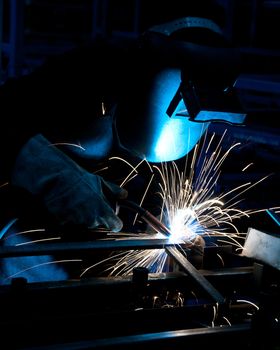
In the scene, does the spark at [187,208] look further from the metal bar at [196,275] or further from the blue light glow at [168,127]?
the blue light glow at [168,127]

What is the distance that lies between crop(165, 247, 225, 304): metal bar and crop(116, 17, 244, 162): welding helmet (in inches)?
18.9

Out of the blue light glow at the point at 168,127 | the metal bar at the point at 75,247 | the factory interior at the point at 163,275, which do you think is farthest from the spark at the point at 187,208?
the blue light glow at the point at 168,127

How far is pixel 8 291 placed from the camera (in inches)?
66.8

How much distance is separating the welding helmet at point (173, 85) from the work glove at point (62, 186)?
0.90 feet

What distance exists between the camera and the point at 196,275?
1872 millimetres

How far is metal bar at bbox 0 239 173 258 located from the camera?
71.4 inches

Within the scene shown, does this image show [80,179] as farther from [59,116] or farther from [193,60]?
[193,60]

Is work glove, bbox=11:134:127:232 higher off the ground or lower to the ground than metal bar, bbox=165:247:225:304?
higher

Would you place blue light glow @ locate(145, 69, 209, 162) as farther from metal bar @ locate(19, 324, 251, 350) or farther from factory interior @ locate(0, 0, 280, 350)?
metal bar @ locate(19, 324, 251, 350)

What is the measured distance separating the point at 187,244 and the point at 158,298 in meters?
0.23

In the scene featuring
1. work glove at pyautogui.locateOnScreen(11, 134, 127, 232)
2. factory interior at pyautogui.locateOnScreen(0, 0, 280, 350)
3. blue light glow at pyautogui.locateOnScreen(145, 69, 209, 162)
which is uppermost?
blue light glow at pyautogui.locateOnScreen(145, 69, 209, 162)

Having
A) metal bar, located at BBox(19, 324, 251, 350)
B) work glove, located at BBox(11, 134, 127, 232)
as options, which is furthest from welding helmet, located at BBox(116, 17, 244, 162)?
metal bar, located at BBox(19, 324, 251, 350)

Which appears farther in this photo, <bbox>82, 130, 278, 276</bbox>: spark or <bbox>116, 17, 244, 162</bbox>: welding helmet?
<bbox>82, 130, 278, 276</bbox>: spark

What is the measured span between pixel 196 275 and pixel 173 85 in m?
0.70
